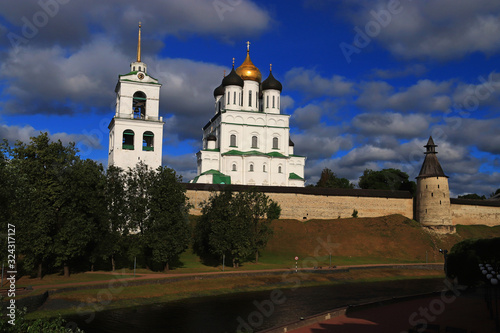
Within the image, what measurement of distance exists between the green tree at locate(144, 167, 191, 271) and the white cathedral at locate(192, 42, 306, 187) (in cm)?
2407

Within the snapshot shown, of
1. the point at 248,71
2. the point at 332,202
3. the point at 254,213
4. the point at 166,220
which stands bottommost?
the point at 166,220

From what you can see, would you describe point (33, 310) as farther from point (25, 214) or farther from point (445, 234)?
point (445, 234)

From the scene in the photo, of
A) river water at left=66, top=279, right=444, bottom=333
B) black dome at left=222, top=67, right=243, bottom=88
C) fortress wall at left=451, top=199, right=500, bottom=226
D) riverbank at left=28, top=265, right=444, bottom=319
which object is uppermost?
black dome at left=222, top=67, right=243, bottom=88

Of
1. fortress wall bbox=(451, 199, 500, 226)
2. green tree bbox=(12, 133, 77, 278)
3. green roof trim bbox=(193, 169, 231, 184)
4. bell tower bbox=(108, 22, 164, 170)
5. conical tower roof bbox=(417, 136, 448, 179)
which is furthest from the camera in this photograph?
green roof trim bbox=(193, 169, 231, 184)

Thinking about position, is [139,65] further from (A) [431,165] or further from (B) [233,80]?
(A) [431,165]

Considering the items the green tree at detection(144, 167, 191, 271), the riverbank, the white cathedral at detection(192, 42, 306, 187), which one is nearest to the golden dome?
the white cathedral at detection(192, 42, 306, 187)

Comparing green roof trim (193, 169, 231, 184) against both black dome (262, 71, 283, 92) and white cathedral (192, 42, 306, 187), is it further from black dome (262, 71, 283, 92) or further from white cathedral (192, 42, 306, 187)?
black dome (262, 71, 283, 92)

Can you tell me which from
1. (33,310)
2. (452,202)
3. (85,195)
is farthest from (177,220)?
(452,202)

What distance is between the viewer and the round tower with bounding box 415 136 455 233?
55.8 meters

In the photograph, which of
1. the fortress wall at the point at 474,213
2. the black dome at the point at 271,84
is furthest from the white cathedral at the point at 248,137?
the fortress wall at the point at 474,213

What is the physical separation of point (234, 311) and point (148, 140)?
97.4 ft

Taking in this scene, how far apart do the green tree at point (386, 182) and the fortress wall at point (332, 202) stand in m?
21.2

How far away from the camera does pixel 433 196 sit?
186ft

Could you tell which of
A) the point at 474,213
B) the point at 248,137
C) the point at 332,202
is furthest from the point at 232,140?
the point at 474,213
